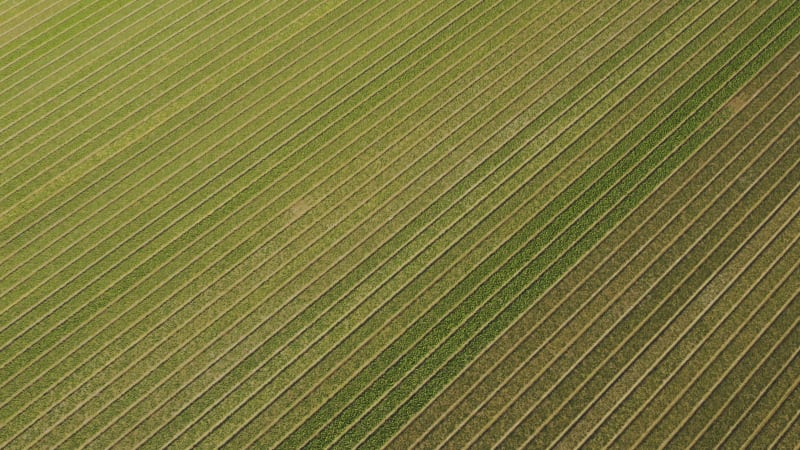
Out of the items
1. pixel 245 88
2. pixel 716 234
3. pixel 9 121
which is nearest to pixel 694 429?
pixel 716 234

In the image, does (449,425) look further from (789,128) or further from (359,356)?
(789,128)

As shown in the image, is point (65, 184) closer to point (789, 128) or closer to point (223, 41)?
point (223, 41)

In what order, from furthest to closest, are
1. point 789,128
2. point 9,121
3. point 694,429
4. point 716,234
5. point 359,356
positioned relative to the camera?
point 9,121
point 789,128
point 716,234
point 359,356
point 694,429

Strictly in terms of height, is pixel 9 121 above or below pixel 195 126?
above

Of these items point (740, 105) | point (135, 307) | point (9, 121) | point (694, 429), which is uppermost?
point (9, 121)

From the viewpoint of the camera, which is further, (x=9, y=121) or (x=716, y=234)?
(x=9, y=121)

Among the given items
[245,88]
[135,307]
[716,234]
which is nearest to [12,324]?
[135,307]

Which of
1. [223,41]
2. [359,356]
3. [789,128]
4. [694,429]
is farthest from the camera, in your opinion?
[223,41]
